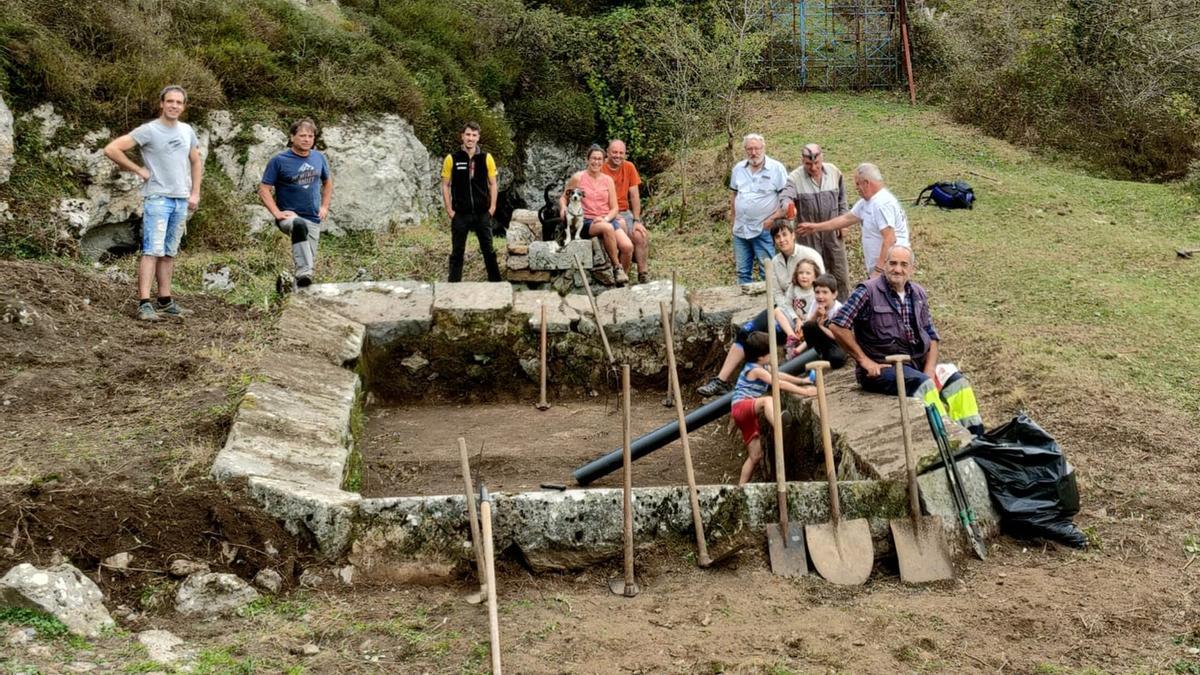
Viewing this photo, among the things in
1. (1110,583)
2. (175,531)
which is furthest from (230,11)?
(1110,583)

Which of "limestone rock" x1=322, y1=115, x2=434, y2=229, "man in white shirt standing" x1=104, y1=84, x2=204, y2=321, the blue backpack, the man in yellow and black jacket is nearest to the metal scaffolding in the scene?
the blue backpack

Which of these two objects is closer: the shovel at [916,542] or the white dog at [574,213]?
the shovel at [916,542]

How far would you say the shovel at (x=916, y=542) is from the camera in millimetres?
4746

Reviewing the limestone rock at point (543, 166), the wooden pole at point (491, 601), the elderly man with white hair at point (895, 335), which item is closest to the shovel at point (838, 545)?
the elderly man with white hair at point (895, 335)

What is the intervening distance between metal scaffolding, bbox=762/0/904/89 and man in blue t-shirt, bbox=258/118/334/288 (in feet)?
38.2

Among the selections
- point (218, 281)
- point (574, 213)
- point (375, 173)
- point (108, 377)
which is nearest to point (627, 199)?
point (574, 213)

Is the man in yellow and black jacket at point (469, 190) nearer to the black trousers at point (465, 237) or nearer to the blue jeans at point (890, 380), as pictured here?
the black trousers at point (465, 237)

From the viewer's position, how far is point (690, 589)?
4656 millimetres

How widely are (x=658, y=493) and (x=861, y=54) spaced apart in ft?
51.1

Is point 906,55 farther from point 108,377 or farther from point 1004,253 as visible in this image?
point 108,377

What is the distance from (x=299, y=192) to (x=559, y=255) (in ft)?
7.31

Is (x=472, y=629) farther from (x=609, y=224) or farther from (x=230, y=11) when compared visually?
(x=230, y=11)

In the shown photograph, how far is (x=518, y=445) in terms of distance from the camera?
7094 millimetres

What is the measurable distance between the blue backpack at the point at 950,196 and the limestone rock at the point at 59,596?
9.97 meters
